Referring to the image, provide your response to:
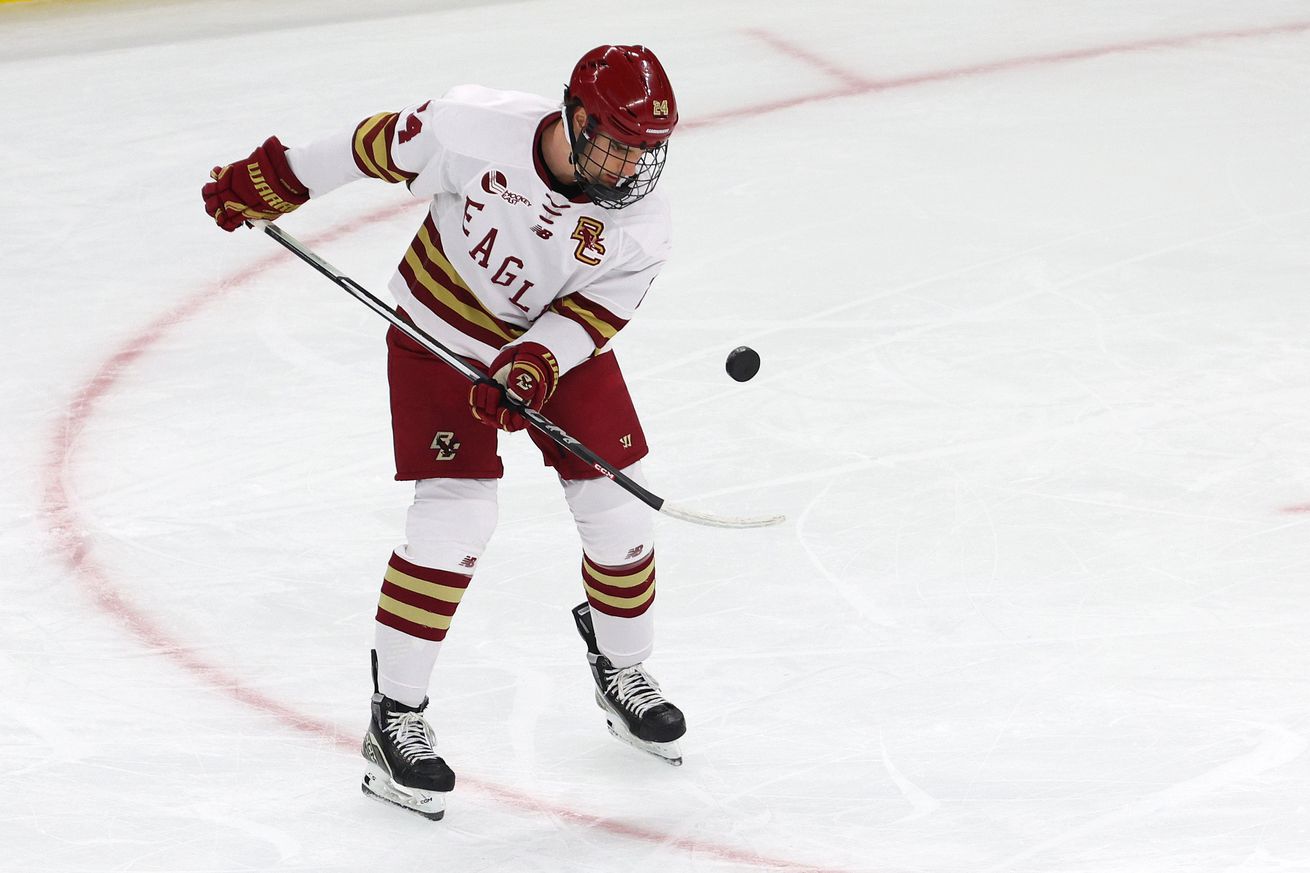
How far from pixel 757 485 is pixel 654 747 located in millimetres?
971

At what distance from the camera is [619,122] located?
255 cm

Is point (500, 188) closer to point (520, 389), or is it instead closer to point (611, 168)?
point (611, 168)

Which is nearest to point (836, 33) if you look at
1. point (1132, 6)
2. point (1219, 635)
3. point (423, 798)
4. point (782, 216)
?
point (1132, 6)

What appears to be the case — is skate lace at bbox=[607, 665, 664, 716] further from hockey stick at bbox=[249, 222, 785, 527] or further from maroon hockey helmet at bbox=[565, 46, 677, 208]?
maroon hockey helmet at bbox=[565, 46, 677, 208]

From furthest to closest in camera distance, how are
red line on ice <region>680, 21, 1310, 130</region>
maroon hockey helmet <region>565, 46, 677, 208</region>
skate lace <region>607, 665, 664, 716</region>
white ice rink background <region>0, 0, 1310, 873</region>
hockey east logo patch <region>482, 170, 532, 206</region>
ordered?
1. red line on ice <region>680, 21, 1310, 130</region>
2. skate lace <region>607, 665, 664, 716</region>
3. white ice rink background <region>0, 0, 1310, 873</region>
4. hockey east logo patch <region>482, 170, 532, 206</region>
5. maroon hockey helmet <region>565, 46, 677, 208</region>

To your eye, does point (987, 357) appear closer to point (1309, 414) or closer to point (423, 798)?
point (1309, 414)

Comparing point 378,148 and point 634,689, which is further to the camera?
point 634,689

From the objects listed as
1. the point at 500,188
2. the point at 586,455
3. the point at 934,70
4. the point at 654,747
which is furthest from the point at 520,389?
the point at 934,70

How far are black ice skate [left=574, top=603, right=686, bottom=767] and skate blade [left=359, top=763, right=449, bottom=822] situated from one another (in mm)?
339

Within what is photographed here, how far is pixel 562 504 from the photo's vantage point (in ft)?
12.3

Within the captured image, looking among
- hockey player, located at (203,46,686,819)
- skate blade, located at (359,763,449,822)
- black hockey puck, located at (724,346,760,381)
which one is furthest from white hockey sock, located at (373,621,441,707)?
black hockey puck, located at (724,346,760,381)

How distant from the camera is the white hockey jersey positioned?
271 centimetres

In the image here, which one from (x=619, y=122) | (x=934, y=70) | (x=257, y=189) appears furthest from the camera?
(x=934, y=70)

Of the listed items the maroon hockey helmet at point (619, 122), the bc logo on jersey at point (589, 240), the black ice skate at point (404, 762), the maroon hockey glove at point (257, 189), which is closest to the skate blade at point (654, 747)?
the black ice skate at point (404, 762)
